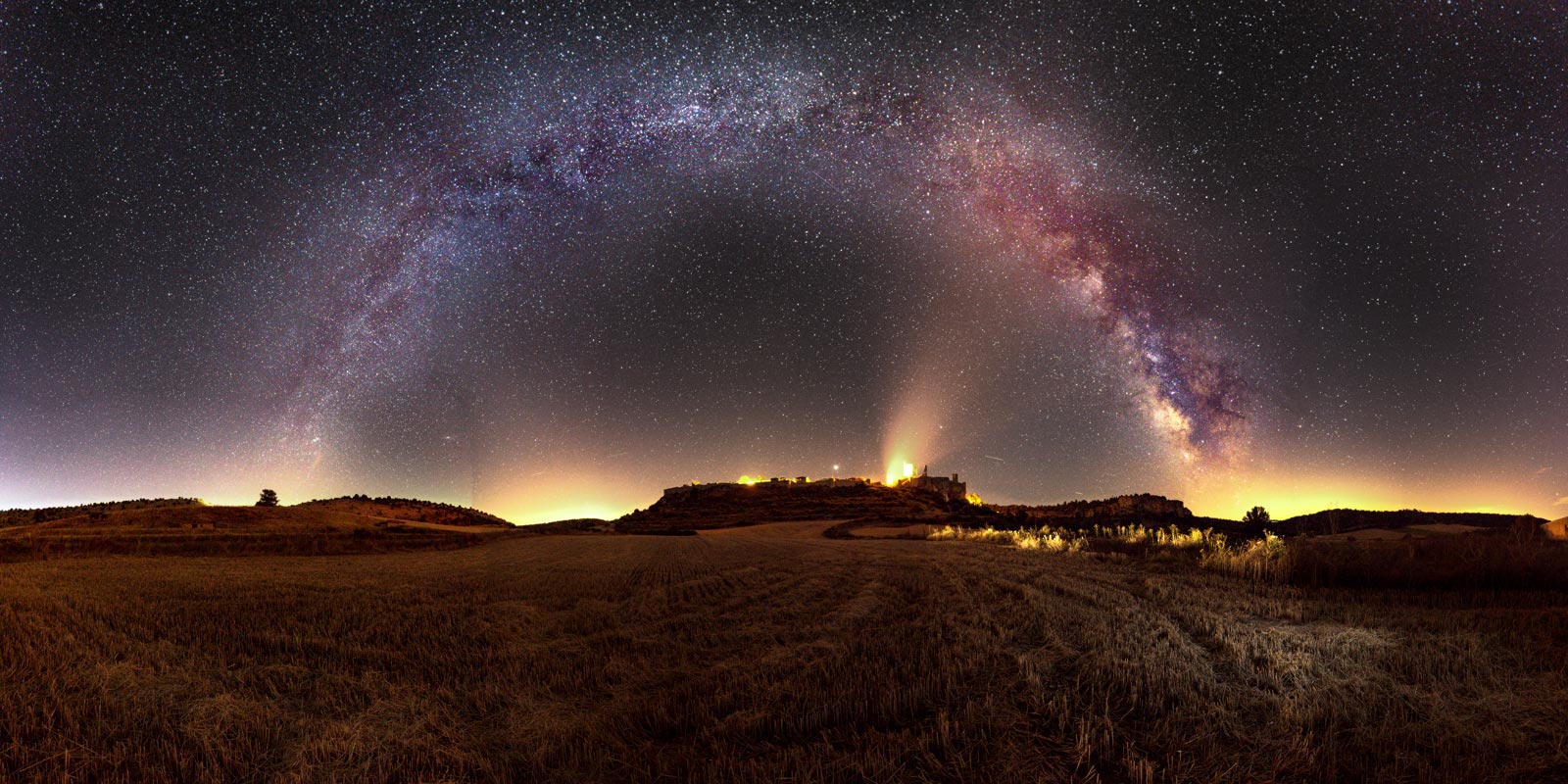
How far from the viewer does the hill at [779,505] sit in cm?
7600

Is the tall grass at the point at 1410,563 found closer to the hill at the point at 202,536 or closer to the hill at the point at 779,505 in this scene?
the hill at the point at 202,536

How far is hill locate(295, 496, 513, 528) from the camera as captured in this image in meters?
58.8

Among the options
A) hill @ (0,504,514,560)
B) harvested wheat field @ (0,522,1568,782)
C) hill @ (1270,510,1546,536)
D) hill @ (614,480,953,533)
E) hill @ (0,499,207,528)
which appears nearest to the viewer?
harvested wheat field @ (0,522,1568,782)

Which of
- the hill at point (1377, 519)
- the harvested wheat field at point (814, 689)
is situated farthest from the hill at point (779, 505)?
the harvested wheat field at point (814, 689)

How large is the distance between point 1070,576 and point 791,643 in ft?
22.1

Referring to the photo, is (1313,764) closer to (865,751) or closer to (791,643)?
(865,751)

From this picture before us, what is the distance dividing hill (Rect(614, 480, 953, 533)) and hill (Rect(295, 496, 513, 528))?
→ 16335 millimetres

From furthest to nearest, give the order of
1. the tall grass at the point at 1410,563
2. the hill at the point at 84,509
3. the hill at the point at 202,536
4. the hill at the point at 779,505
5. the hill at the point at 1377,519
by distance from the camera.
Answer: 1. the hill at the point at 779,505
2. the hill at the point at 84,509
3. the hill at the point at 1377,519
4. the hill at the point at 202,536
5. the tall grass at the point at 1410,563

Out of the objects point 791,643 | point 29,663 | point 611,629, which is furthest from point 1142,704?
point 29,663

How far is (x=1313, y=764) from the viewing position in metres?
3.63

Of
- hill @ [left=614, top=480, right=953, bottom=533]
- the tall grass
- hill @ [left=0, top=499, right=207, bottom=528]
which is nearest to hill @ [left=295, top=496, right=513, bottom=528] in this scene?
hill @ [left=0, top=499, right=207, bottom=528]

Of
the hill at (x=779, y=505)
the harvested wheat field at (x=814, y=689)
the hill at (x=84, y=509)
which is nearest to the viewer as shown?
the harvested wheat field at (x=814, y=689)

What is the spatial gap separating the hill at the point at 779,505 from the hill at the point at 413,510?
1634 cm

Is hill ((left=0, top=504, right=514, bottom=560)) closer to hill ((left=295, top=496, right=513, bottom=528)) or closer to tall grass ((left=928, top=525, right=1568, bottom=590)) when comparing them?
hill ((left=295, top=496, right=513, bottom=528))
